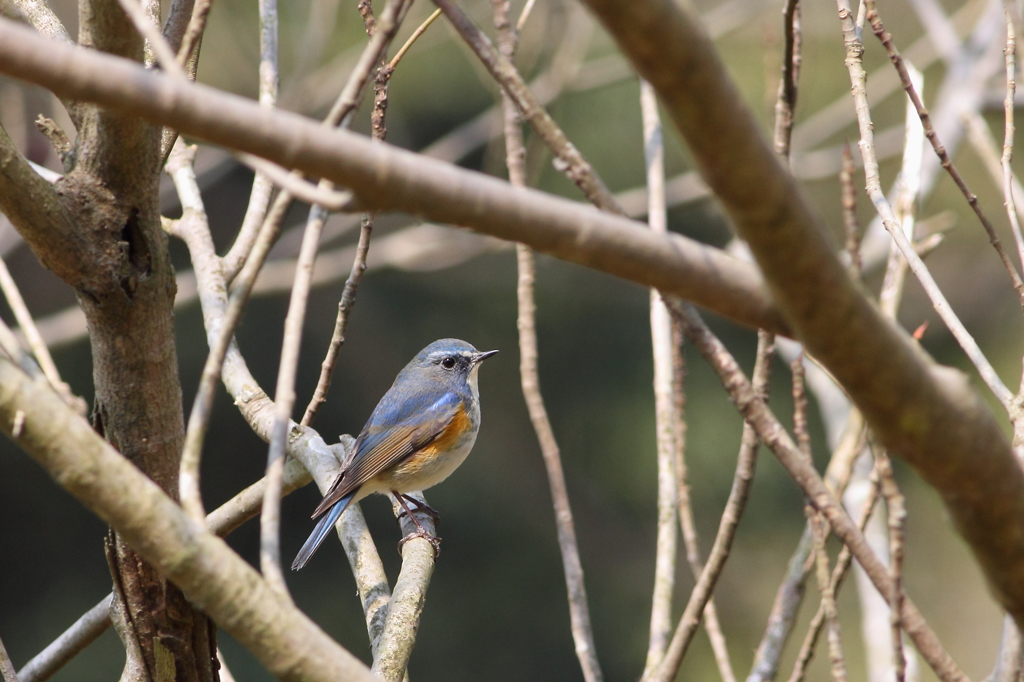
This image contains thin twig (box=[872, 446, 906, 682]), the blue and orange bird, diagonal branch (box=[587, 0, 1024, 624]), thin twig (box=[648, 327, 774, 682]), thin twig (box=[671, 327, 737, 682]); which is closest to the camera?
diagonal branch (box=[587, 0, 1024, 624])

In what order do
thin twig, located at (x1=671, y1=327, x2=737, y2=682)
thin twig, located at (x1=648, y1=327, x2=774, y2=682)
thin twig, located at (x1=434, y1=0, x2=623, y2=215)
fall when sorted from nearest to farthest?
thin twig, located at (x1=434, y1=0, x2=623, y2=215), thin twig, located at (x1=648, y1=327, x2=774, y2=682), thin twig, located at (x1=671, y1=327, x2=737, y2=682)

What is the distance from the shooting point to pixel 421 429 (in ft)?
12.3

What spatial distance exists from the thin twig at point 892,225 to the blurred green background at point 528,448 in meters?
6.38

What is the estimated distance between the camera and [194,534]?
1.04m

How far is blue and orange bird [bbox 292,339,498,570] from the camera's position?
3393 millimetres

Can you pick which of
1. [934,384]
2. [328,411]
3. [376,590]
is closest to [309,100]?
[328,411]

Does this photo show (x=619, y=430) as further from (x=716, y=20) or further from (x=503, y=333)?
(x=716, y=20)

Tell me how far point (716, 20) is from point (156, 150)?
4.77 metres

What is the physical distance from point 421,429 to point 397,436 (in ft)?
0.37

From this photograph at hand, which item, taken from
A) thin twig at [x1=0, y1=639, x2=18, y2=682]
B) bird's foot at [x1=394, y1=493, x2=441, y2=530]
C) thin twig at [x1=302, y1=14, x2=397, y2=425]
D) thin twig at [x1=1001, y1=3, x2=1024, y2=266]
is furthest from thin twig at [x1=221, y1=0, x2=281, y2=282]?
thin twig at [x1=1001, y1=3, x2=1024, y2=266]

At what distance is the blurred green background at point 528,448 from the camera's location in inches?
323

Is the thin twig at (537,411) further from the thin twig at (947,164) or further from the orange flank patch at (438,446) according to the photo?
the orange flank patch at (438,446)

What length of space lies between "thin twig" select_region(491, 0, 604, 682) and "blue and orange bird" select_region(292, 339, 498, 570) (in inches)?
57.9

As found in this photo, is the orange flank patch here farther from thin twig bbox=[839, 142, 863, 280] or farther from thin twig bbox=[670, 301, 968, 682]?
thin twig bbox=[670, 301, 968, 682]
